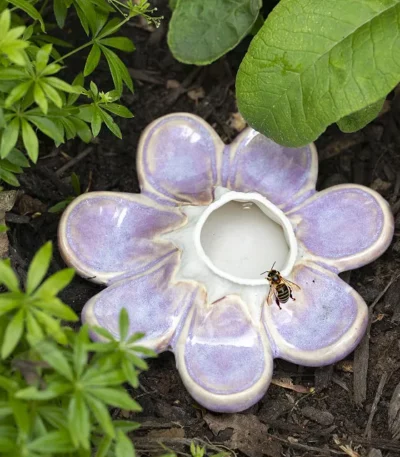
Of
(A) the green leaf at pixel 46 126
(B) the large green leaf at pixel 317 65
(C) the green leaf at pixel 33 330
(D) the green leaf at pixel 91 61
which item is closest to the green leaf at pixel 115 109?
(D) the green leaf at pixel 91 61

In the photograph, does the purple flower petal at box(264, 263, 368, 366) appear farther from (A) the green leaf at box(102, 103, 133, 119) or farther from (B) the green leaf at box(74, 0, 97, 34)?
(B) the green leaf at box(74, 0, 97, 34)

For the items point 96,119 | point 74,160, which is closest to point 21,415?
point 96,119

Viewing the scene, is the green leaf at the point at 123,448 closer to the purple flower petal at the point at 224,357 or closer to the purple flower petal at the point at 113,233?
the purple flower petal at the point at 224,357

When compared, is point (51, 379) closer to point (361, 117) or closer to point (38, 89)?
point (38, 89)

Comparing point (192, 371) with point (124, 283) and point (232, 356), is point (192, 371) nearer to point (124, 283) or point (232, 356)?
point (232, 356)

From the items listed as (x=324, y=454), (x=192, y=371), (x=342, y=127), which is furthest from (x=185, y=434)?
(x=342, y=127)

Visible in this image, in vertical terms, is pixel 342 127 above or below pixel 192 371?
above

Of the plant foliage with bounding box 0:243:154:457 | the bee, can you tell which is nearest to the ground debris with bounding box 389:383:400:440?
the bee
